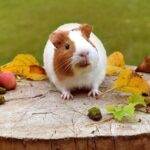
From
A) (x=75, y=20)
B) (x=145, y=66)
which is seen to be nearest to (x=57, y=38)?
(x=145, y=66)

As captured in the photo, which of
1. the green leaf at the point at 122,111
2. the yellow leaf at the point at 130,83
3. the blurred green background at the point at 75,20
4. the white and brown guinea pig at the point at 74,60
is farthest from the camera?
the blurred green background at the point at 75,20

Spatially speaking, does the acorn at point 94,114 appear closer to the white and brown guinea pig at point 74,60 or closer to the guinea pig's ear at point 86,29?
the white and brown guinea pig at point 74,60

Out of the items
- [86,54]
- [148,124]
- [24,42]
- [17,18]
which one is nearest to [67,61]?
[86,54]

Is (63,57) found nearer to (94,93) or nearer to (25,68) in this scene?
(94,93)

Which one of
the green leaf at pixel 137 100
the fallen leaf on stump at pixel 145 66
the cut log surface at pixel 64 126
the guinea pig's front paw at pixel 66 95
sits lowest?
the cut log surface at pixel 64 126

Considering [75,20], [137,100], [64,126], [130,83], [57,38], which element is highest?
[75,20]

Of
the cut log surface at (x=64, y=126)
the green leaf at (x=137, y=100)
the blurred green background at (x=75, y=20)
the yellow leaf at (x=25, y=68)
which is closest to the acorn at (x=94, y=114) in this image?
the cut log surface at (x=64, y=126)

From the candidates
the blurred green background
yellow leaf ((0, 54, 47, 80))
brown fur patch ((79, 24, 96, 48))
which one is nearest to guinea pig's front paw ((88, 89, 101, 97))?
brown fur patch ((79, 24, 96, 48))
